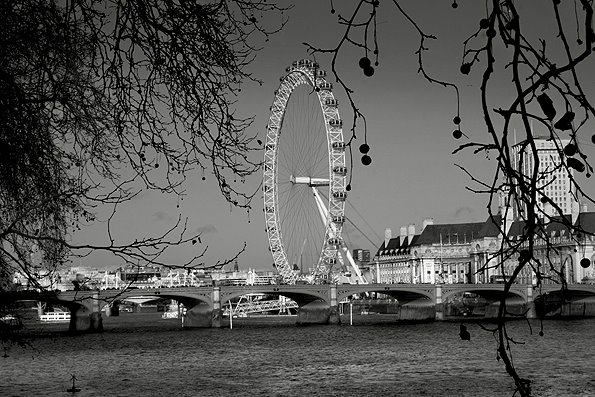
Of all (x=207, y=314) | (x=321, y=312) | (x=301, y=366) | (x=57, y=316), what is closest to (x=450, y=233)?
(x=57, y=316)

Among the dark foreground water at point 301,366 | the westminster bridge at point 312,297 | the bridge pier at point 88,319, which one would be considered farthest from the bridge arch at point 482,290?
the bridge pier at point 88,319

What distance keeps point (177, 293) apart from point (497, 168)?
8535 cm

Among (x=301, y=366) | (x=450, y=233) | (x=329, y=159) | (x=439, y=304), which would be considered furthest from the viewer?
(x=450, y=233)

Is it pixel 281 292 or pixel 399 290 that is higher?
pixel 399 290

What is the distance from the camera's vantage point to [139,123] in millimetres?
5785

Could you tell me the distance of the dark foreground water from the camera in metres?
34.9

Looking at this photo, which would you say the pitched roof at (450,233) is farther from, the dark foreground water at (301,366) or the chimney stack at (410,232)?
the dark foreground water at (301,366)

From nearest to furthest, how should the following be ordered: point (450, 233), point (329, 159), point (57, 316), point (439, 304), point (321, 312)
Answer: point (329, 159) < point (321, 312) < point (439, 304) < point (57, 316) < point (450, 233)

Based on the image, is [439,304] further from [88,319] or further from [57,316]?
[57,316]

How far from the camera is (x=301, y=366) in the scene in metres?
45.0

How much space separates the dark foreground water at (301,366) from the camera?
115 feet

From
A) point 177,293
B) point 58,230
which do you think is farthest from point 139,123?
point 177,293

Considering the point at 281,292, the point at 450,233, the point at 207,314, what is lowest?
the point at 207,314

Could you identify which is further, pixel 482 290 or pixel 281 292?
pixel 482 290
